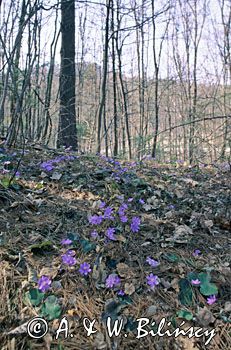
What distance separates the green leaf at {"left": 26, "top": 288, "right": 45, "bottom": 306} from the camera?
54.8 inches

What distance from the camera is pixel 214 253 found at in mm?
1893

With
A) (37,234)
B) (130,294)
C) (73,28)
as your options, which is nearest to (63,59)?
(73,28)

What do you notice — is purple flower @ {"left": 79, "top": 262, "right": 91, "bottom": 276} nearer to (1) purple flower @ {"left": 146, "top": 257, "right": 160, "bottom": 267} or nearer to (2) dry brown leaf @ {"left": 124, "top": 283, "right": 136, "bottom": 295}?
(2) dry brown leaf @ {"left": 124, "top": 283, "right": 136, "bottom": 295}

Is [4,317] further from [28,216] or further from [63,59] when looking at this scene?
[63,59]

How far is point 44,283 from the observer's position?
145cm

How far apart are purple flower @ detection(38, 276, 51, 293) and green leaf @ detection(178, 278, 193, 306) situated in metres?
0.60

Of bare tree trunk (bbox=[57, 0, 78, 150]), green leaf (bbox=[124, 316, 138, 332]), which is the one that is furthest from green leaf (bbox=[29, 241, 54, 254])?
bare tree trunk (bbox=[57, 0, 78, 150])

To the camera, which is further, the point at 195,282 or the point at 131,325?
the point at 195,282

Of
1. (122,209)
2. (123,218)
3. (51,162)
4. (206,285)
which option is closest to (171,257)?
(206,285)

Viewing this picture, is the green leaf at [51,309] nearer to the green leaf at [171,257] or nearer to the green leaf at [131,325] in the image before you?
the green leaf at [131,325]

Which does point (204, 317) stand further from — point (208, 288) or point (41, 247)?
point (41, 247)

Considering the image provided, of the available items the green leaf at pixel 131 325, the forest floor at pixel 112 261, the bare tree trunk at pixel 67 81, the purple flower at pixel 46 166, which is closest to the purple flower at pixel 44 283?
the forest floor at pixel 112 261

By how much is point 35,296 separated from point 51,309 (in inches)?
3.7

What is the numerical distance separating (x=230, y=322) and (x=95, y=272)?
628 mm
